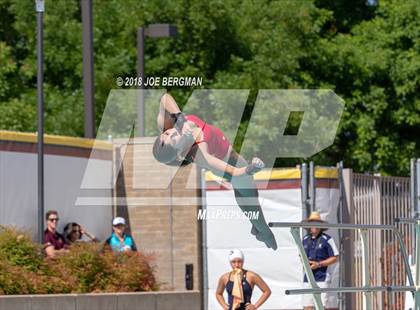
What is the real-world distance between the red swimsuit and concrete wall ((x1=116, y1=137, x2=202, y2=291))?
9.93 meters

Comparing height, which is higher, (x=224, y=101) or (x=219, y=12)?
(x=219, y=12)

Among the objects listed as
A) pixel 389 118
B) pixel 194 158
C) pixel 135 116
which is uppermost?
pixel 389 118

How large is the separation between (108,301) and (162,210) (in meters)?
4.30

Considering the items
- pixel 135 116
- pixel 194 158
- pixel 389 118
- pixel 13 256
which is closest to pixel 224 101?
pixel 135 116

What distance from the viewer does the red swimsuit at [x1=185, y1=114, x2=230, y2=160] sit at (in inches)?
362

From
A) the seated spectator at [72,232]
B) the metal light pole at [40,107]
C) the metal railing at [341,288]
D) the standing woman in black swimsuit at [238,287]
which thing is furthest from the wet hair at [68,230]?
the metal railing at [341,288]

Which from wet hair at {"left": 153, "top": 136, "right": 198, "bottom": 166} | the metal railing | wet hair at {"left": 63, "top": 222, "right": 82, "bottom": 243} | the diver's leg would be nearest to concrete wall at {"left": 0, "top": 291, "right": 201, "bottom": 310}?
wet hair at {"left": 63, "top": 222, "right": 82, "bottom": 243}

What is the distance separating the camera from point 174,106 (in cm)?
948

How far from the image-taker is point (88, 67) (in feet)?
66.4

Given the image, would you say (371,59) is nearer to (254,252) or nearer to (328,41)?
(328,41)

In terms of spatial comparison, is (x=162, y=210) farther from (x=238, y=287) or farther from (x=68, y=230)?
(x=238, y=287)

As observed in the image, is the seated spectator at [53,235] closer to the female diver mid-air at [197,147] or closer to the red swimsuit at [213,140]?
the female diver mid-air at [197,147]

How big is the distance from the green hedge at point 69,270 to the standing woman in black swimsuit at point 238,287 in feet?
7.37

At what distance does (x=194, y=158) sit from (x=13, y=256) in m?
7.36
